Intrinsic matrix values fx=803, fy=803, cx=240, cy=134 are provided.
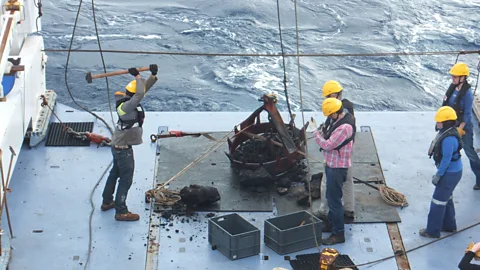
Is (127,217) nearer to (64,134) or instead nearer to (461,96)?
(64,134)

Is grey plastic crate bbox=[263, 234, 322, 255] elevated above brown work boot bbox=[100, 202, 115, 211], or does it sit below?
above

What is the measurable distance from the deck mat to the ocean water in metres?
4.08

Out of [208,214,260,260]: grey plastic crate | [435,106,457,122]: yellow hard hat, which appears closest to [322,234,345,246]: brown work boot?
[208,214,260,260]: grey plastic crate

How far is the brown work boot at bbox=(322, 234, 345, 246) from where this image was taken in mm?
8016

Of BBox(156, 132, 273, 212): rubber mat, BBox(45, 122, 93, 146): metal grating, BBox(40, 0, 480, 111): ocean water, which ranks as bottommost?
BBox(40, 0, 480, 111): ocean water

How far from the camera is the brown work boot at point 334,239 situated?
8016mm

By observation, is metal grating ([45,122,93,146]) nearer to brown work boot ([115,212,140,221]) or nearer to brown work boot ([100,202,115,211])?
brown work boot ([100,202,115,211])

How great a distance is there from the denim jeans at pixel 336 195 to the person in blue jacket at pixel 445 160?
898 mm

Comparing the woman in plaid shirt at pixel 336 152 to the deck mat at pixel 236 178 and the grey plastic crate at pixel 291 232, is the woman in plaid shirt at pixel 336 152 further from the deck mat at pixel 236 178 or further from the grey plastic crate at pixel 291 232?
the deck mat at pixel 236 178

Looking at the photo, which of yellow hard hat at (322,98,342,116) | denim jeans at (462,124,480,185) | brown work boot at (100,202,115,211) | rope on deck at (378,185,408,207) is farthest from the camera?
denim jeans at (462,124,480,185)

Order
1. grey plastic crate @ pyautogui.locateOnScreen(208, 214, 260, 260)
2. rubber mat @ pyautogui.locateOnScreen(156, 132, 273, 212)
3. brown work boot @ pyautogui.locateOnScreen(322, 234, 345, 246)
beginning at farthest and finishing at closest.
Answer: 1. rubber mat @ pyautogui.locateOnScreen(156, 132, 273, 212)
2. brown work boot @ pyautogui.locateOnScreen(322, 234, 345, 246)
3. grey plastic crate @ pyautogui.locateOnScreen(208, 214, 260, 260)

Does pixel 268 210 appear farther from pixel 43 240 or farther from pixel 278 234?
pixel 43 240

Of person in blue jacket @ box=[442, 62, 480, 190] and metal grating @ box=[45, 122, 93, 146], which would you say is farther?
metal grating @ box=[45, 122, 93, 146]

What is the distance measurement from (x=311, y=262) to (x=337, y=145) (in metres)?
1.16
